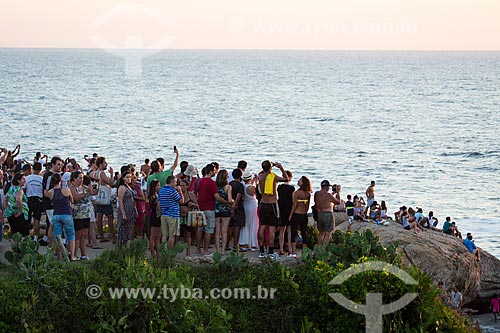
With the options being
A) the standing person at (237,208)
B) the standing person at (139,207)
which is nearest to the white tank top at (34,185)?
the standing person at (139,207)

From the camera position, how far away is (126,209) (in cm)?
1614

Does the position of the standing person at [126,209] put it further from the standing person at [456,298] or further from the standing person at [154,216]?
the standing person at [456,298]

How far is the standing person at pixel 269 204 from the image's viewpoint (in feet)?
54.6

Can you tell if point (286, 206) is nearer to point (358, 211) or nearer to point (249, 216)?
point (249, 216)

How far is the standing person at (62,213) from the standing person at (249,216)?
11.7 ft

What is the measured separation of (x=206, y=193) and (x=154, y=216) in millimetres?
1124

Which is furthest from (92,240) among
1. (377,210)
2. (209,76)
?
(209,76)

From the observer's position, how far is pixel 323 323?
14914mm

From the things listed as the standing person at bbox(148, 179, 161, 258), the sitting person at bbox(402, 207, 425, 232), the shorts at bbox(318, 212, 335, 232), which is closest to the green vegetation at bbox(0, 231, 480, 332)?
the shorts at bbox(318, 212, 335, 232)

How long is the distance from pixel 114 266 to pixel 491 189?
122 feet

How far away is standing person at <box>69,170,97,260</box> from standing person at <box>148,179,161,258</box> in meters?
1.21

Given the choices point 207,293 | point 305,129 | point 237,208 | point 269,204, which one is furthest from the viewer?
point 305,129

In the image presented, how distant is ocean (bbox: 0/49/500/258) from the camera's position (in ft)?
160

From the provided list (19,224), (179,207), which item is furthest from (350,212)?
(19,224)
